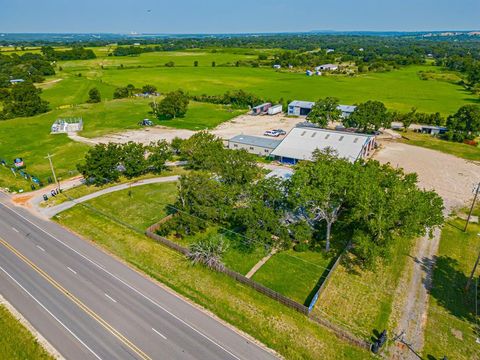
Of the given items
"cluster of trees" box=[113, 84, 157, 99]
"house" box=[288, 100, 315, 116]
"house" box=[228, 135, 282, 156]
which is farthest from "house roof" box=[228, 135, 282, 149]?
"cluster of trees" box=[113, 84, 157, 99]

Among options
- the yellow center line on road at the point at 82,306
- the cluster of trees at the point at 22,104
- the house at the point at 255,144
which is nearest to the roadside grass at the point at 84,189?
the yellow center line on road at the point at 82,306

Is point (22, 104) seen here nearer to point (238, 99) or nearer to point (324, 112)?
point (238, 99)

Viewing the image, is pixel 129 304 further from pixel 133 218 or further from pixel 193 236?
pixel 133 218

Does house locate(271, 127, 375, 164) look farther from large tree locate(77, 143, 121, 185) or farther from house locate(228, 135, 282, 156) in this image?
large tree locate(77, 143, 121, 185)

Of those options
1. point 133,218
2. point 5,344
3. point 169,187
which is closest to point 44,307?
point 5,344

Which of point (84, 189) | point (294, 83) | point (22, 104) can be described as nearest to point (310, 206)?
point (84, 189)

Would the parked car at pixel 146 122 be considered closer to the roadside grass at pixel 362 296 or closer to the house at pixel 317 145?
the house at pixel 317 145
